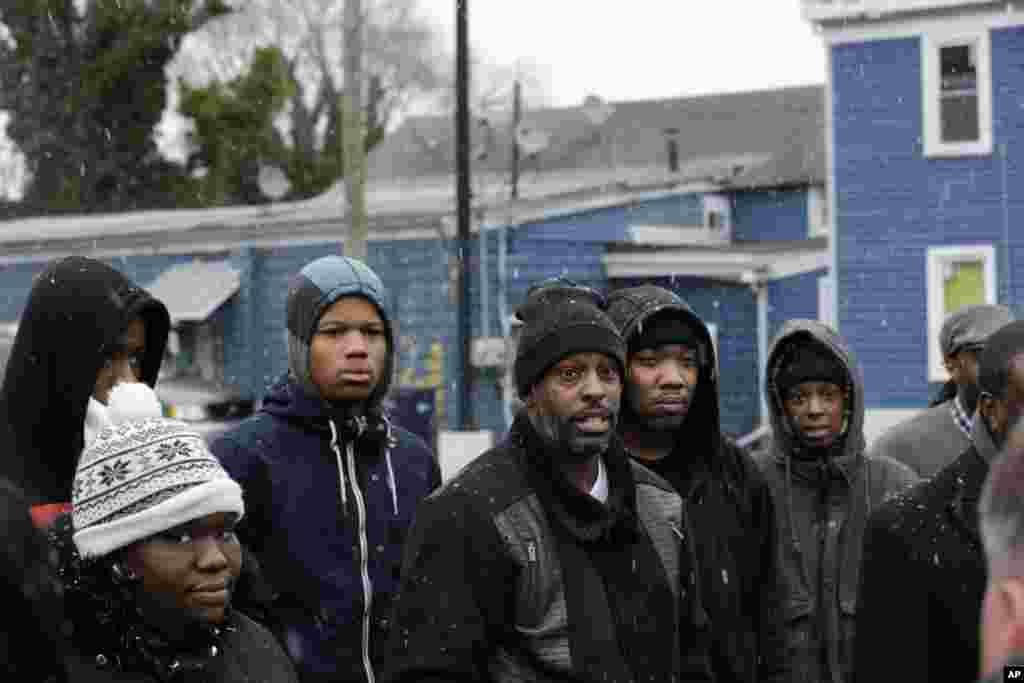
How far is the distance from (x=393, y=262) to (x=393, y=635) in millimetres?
25172

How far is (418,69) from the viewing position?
184 feet

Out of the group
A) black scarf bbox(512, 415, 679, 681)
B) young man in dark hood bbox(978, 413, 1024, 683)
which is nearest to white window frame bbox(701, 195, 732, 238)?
black scarf bbox(512, 415, 679, 681)

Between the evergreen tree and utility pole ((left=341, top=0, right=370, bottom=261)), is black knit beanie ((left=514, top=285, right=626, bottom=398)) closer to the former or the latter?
utility pole ((left=341, top=0, right=370, bottom=261))

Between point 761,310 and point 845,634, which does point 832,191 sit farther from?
point 845,634

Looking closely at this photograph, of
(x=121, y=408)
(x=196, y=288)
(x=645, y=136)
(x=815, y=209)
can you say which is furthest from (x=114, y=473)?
(x=645, y=136)

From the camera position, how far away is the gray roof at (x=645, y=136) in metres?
46.0

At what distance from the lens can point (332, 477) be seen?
16.8 feet

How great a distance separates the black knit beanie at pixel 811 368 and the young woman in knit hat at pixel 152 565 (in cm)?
294

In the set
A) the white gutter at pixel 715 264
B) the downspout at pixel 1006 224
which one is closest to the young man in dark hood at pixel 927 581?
the downspout at pixel 1006 224

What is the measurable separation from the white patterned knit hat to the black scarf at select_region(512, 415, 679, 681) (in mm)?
852

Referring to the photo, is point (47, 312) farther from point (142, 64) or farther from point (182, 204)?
point (182, 204)

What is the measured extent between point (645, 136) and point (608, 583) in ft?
148

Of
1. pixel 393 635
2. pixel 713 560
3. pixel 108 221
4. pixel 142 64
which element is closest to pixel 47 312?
pixel 393 635

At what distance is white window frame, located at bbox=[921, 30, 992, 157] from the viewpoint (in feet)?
87.7
